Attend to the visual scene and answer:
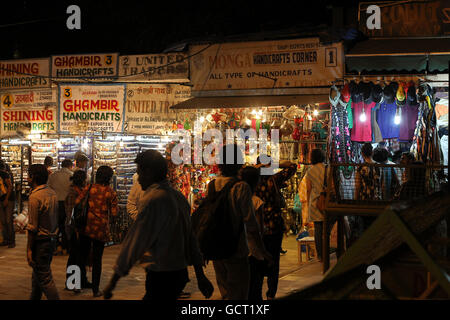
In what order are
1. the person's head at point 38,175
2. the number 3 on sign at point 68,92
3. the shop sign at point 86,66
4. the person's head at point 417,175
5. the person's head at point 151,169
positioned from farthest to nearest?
the number 3 on sign at point 68,92
the shop sign at point 86,66
the person's head at point 417,175
the person's head at point 38,175
the person's head at point 151,169

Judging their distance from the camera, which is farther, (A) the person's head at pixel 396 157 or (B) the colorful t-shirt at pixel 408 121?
(A) the person's head at pixel 396 157

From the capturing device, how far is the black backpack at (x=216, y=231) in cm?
568

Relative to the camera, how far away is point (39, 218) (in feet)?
23.3

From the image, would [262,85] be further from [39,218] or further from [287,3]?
[287,3]

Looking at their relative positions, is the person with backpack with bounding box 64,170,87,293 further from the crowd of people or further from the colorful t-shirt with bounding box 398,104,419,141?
the colorful t-shirt with bounding box 398,104,419,141

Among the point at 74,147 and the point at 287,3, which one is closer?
the point at 74,147

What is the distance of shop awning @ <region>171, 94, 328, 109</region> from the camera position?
1160 cm

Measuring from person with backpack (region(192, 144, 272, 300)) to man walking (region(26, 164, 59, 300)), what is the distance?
2228 millimetres

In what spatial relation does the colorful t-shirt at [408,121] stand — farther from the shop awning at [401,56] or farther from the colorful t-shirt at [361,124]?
the shop awning at [401,56]

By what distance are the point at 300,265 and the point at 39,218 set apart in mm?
5443

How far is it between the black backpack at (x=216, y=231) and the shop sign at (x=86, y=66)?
28.6 feet

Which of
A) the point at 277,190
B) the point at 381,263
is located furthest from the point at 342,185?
the point at 381,263

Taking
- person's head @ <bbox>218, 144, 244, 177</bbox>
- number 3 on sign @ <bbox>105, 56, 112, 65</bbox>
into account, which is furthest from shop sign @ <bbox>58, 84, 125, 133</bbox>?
person's head @ <bbox>218, 144, 244, 177</bbox>

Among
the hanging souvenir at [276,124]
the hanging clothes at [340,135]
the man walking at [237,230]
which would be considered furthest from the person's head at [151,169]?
the hanging souvenir at [276,124]
